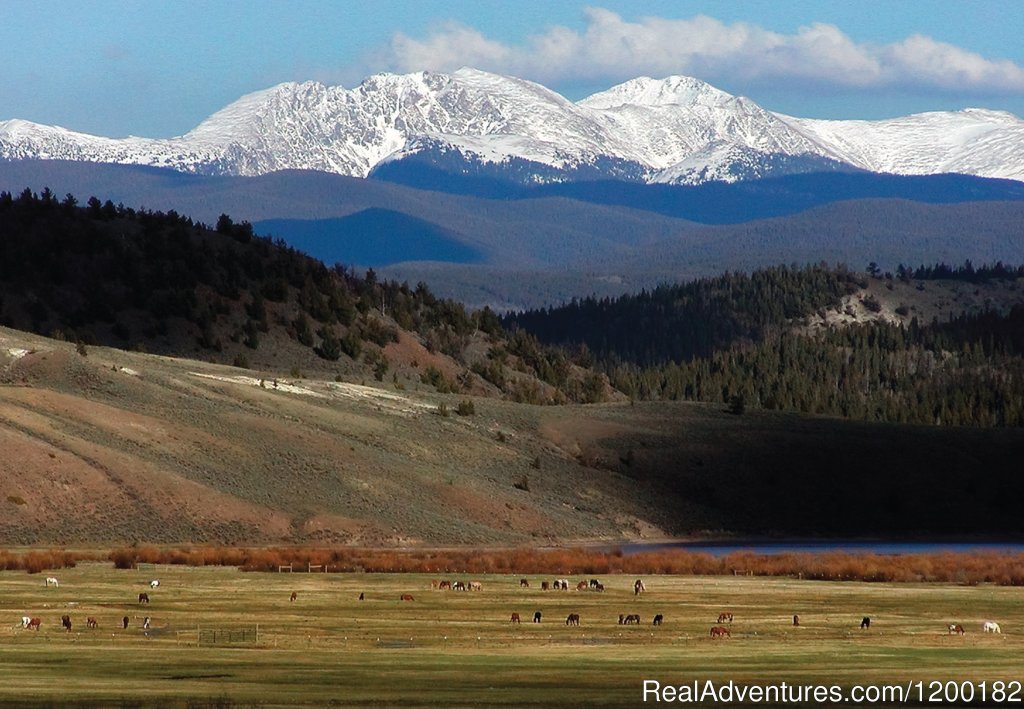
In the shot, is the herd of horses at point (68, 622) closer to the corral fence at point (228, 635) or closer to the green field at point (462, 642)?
the green field at point (462, 642)

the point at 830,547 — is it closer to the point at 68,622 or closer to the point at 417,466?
the point at 417,466

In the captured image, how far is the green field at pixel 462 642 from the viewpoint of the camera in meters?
48.7

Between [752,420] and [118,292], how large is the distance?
6022 centimetres

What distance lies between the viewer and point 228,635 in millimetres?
60875

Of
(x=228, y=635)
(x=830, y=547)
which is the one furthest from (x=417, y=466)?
(x=228, y=635)

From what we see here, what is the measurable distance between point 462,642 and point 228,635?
680cm

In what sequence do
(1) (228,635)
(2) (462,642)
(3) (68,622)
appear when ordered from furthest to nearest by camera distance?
1. (3) (68,622)
2. (1) (228,635)
3. (2) (462,642)

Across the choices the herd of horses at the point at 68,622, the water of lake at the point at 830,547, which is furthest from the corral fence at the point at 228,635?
the water of lake at the point at 830,547

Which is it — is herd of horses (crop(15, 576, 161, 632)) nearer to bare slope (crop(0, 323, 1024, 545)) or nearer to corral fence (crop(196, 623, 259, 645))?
corral fence (crop(196, 623, 259, 645))

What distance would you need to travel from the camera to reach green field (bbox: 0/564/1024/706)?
48.7 meters

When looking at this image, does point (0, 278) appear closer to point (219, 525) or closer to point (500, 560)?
point (219, 525)

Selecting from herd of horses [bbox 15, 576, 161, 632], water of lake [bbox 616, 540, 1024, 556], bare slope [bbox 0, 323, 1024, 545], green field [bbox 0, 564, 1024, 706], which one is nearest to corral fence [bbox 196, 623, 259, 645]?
green field [bbox 0, 564, 1024, 706]

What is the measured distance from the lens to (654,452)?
162750 millimetres

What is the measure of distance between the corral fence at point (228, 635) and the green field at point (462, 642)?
355 millimetres
